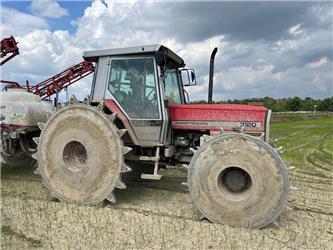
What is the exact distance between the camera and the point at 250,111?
6.21 metres

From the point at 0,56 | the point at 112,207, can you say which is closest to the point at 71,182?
the point at 112,207

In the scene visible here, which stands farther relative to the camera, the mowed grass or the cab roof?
the mowed grass

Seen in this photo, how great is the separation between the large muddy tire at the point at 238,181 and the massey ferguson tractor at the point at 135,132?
1cm

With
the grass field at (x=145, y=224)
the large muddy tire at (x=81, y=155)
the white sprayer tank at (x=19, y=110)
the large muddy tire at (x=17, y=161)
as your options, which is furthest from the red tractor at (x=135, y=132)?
the large muddy tire at (x=17, y=161)

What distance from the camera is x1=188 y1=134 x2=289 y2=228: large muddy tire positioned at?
5.09 metres

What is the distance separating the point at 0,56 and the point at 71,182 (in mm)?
5817

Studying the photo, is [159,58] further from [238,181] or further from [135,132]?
[238,181]

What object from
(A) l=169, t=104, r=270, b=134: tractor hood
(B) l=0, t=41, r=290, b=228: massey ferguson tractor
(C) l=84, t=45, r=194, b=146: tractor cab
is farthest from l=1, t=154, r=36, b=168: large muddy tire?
(A) l=169, t=104, r=270, b=134: tractor hood

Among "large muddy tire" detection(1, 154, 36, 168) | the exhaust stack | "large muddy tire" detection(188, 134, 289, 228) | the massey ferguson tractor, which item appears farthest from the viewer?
"large muddy tire" detection(1, 154, 36, 168)

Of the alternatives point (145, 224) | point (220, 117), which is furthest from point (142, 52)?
point (145, 224)

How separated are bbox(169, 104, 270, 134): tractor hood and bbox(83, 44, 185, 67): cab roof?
35.2 inches

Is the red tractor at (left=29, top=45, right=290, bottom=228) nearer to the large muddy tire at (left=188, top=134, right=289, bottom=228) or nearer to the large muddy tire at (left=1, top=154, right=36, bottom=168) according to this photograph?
the large muddy tire at (left=188, top=134, right=289, bottom=228)

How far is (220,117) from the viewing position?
6.38 metres

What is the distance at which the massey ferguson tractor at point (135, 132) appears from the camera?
17.9 ft
